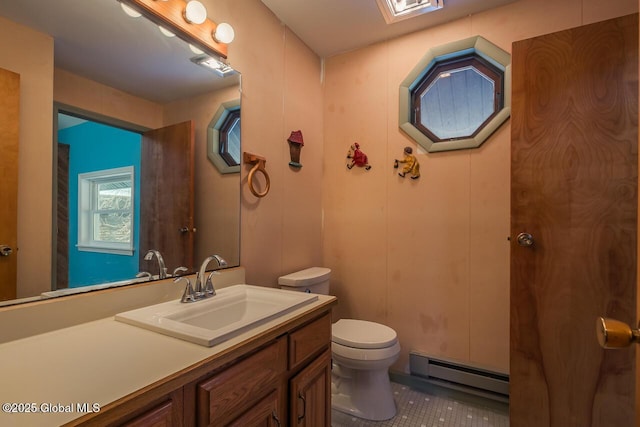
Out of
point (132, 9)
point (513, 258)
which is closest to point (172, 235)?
point (132, 9)

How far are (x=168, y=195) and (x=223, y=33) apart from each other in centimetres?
83

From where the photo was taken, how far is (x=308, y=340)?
1.20m

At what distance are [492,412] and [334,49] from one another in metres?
2.65

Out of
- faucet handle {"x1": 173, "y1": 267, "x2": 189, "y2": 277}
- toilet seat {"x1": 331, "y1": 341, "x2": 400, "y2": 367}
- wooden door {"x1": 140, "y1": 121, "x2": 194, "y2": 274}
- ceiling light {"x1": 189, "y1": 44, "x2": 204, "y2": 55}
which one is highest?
ceiling light {"x1": 189, "y1": 44, "x2": 204, "y2": 55}

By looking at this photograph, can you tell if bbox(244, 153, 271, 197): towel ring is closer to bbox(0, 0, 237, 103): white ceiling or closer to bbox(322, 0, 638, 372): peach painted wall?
bbox(0, 0, 237, 103): white ceiling

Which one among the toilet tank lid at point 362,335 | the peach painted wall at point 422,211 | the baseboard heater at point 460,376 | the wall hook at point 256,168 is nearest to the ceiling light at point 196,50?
the wall hook at point 256,168

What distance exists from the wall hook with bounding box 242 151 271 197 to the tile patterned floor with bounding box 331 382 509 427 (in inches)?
54.0

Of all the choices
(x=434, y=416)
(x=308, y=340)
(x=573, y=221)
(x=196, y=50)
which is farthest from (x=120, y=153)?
(x=434, y=416)

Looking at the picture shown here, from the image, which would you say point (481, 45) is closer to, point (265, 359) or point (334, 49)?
point (334, 49)

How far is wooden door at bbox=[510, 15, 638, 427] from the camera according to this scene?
1387 mm

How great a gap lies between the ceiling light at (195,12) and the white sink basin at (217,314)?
48.1 inches

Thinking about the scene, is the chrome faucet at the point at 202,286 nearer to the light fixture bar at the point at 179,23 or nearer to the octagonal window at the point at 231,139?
the octagonal window at the point at 231,139

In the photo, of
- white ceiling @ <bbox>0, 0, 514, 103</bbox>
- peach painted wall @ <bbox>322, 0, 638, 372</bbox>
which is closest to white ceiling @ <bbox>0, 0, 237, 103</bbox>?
white ceiling @ <bbox>0, 0, 514, 103</bbox>

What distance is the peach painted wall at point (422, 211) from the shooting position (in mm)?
1886
